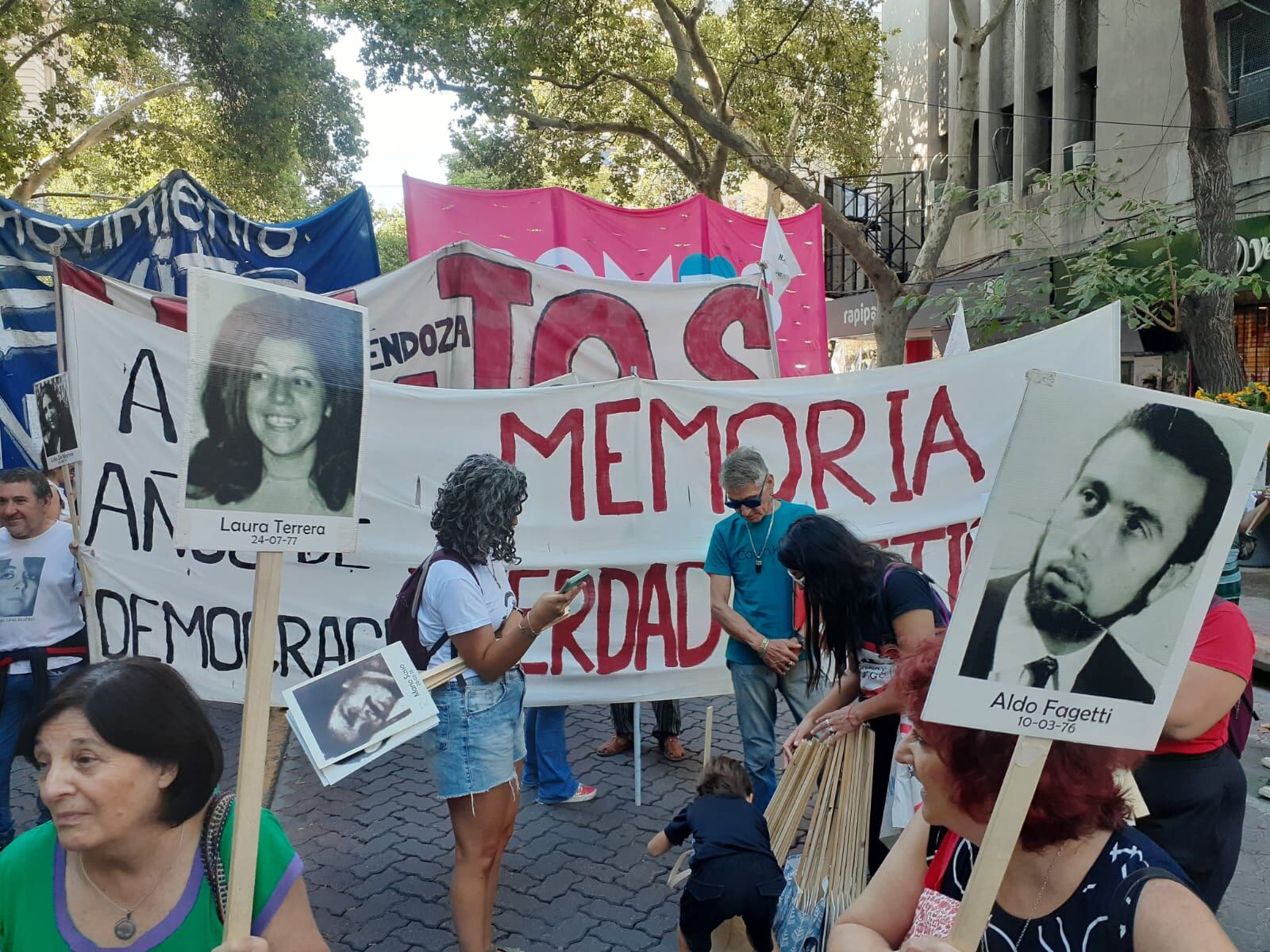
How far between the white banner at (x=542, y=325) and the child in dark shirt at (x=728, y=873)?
124 inches

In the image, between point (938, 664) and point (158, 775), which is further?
point (158, 775)

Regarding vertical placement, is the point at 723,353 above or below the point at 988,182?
below

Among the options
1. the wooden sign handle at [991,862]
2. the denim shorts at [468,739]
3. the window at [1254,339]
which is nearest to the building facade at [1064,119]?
the window at [1254,339]

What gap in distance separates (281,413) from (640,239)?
601 cm

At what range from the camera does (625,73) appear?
15219 mm

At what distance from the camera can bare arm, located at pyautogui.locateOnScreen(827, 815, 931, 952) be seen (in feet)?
5.65

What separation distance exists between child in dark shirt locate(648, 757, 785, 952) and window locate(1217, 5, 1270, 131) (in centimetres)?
1286

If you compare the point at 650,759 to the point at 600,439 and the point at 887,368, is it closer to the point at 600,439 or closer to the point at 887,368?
the point at 600,439

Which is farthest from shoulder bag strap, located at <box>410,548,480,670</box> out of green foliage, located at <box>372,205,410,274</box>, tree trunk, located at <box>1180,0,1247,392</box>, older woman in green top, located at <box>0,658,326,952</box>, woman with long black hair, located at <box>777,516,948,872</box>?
green foliage, located at <box>372,205,410,274</box>

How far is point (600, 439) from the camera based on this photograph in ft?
15.6

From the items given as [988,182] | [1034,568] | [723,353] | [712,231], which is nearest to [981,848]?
[1034,568]

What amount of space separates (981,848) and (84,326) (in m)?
3.80

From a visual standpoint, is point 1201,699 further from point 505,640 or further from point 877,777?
point 505,640

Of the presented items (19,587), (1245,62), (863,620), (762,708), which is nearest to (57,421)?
(19,587)
